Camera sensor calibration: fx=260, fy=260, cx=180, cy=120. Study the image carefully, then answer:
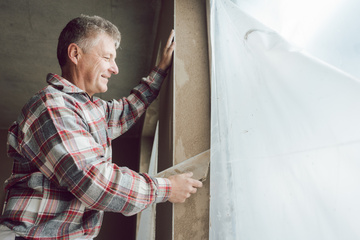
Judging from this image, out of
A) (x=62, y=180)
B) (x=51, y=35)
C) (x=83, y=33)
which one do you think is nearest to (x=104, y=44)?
(x=83, y=33)

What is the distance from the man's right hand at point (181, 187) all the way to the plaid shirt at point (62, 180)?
23 mm

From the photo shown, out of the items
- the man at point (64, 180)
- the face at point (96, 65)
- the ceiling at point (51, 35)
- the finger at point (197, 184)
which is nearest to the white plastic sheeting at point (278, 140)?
the finger at point (197, 184)

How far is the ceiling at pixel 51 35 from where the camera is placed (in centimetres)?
211

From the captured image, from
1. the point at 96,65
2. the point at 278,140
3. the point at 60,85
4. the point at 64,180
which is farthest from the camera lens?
the point at 96,65

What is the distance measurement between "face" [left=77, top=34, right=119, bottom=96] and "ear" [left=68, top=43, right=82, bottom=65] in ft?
0.06

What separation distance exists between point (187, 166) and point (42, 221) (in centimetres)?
51

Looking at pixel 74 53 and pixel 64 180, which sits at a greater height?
pixel 74 53

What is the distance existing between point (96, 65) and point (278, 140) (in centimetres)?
89

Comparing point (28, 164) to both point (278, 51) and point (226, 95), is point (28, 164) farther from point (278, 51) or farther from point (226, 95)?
point (278, 51)

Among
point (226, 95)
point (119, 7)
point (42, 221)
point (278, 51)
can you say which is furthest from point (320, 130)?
point (119, 7)

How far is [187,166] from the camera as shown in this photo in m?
0.90

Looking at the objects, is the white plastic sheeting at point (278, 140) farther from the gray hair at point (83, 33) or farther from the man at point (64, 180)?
the gray hair at point (83, 33)

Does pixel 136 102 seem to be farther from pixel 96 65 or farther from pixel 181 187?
pixel 181 187

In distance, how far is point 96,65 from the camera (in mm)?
1172
